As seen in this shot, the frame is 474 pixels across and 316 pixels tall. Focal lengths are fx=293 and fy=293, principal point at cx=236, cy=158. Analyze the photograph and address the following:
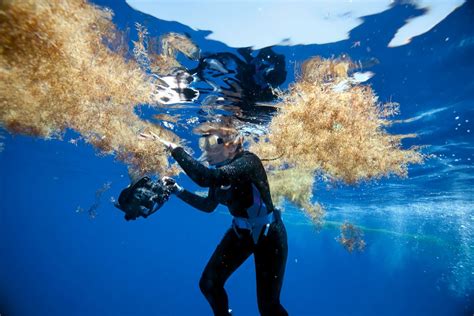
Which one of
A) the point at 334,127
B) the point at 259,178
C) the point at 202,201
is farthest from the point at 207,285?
the point at 334,127

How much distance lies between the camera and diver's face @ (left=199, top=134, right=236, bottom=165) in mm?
5943

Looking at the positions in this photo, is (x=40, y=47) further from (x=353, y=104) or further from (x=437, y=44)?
(x=437, y=44)

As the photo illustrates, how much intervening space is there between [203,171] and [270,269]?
2.06m

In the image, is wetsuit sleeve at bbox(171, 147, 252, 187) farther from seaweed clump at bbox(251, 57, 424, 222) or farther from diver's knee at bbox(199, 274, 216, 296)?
seaweed clump at bbox(251, 57, 424, 222)

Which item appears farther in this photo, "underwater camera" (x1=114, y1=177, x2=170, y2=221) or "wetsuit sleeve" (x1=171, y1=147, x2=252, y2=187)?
"underwater camera" (x1=114, y1=177, x2=170, y2=221)

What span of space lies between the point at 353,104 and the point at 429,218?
112 ft

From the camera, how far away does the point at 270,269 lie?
4926mm

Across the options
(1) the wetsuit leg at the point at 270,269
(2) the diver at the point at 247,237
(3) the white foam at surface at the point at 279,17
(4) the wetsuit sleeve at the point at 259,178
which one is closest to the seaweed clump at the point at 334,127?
(3) the white foam at surface at the point at 279,17

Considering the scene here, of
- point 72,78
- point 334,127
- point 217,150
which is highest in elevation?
point 72,78

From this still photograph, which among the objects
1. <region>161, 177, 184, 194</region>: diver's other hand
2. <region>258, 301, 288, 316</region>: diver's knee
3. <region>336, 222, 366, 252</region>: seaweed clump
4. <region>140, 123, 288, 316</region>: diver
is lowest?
<region>336, 222, 366, 252</region>: seaweed clump

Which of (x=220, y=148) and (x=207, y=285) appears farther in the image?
(x=220, y=148)

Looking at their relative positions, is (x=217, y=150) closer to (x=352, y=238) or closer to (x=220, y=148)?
(x=220, y=148)

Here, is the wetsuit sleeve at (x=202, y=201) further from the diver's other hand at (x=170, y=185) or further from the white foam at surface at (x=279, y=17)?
the white foam at surface at (x=279, y=17)

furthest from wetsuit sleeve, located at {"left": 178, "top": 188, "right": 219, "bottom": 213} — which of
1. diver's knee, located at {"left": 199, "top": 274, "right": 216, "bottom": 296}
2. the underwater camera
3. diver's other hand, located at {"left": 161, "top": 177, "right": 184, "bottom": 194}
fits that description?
diver's knee, located at {"left": 199, "top": 274, "right": 216, "bottom": 296}
